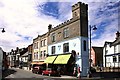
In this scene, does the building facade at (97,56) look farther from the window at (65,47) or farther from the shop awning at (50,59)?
the window at (65,47)

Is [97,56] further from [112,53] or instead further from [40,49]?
[40,49]

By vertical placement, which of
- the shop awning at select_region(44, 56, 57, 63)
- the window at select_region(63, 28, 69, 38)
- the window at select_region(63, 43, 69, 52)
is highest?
the window at select_region(63, 28, 69, 38)

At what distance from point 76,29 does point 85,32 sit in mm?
1884

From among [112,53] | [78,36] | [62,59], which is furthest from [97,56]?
[78,36]

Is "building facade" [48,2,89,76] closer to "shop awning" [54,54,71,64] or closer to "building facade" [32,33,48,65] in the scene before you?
"shop awning" [54,54,71,64]

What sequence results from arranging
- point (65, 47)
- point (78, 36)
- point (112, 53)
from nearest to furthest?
point (78, 36), point (65, 47), point (112, 53)

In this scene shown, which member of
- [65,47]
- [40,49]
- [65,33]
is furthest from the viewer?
[40,49]

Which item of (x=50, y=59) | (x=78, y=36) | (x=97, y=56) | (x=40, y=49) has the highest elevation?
(x=78, y=36)

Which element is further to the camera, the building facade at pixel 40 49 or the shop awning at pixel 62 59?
the building facade at pixel 40 49

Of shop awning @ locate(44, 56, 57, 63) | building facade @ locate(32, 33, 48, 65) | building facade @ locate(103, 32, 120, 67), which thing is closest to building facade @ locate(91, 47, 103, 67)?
building facade @ locate(103, 32, 120, 67)

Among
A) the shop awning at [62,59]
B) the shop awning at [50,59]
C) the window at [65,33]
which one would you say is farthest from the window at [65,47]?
the shop awning at [50,59]

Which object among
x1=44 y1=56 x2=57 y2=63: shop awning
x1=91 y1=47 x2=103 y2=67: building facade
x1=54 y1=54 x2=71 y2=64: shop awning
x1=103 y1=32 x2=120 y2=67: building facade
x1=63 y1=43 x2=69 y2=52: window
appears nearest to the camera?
x1=54 y1=54 x2=71 y2=64: shop awning

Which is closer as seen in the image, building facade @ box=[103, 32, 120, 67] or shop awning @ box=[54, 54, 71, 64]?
shop awning @ box=[54, 54, 71, 64]

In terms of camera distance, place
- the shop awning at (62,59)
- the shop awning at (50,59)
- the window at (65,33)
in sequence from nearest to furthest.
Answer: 1. the shop awning at (62,59)
2. the window at (65,33)
3. the shop awning at (50,59)
